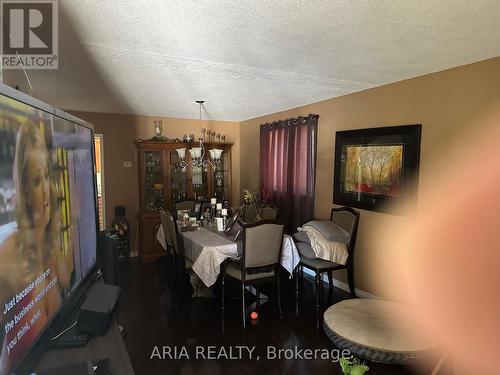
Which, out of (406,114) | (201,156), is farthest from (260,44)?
(201,156)

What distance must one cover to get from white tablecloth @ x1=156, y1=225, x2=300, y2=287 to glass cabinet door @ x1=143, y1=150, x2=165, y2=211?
1741 millimetres

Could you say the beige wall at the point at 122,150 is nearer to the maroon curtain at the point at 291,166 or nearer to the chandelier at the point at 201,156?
the chandelier at the point at 201,156

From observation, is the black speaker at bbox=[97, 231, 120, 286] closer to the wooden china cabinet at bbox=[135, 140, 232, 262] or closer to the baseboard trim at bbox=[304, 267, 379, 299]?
the baseboard trim at bbox=[304, 267, 379, 299]

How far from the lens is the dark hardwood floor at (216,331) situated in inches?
92.5

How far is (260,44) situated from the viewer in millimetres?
2186

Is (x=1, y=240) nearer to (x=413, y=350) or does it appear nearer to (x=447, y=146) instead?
(x=413, y=350)

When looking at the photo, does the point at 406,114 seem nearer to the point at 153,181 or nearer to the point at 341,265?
the point at 341,265

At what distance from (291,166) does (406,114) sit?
1745 mm

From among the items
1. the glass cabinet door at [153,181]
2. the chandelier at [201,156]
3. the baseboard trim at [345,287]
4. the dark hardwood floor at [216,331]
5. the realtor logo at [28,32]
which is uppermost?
the realtor logo at [28,32]

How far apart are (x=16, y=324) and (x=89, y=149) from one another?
1095 mm

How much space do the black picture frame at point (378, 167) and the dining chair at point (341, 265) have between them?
0.49 ft

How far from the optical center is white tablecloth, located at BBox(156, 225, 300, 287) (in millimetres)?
2961

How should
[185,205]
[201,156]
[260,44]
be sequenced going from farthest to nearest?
[201,156] → [185,205] → [260,44]

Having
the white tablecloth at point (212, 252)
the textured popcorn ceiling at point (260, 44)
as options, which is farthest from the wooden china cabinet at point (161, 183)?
the white tablecloth at point (212, 252)
